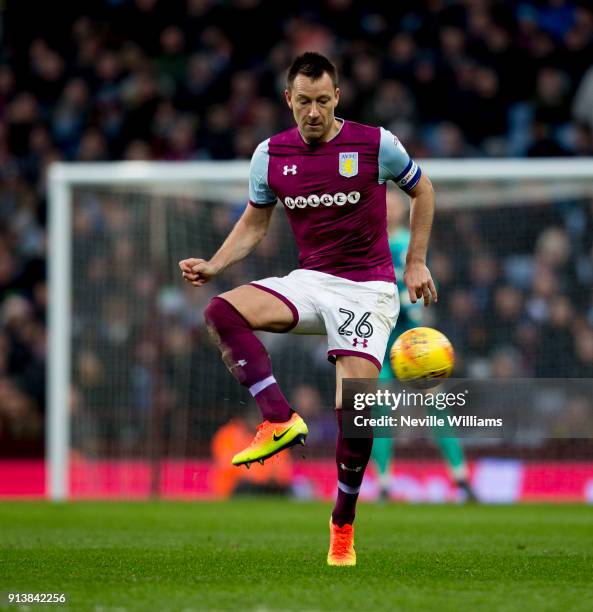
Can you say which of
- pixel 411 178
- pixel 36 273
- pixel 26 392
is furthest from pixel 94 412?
pixel 411 178

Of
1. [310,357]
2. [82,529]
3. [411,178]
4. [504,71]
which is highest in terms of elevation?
[504,71]

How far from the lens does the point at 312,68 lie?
5.73 m

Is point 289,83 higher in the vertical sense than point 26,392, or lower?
higher

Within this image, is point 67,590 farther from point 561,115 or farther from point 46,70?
point 46,70

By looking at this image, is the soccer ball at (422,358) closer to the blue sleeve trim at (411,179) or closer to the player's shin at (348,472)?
the player's shin at (348,472)

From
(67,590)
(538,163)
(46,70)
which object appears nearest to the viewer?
(67,590)

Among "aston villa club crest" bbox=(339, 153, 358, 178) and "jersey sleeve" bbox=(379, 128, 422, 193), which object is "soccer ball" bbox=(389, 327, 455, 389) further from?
"aston villa club crest" bbox=(339, 153, 358, 178)

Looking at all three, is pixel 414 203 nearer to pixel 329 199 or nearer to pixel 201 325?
pixel 329 199

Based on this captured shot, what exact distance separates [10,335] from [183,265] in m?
8.51

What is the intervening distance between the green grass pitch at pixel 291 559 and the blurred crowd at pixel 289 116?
2.52m

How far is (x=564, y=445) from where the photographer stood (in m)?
11.6

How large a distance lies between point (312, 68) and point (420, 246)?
3.02 feet

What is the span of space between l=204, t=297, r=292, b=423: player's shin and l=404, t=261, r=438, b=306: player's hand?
70 cm

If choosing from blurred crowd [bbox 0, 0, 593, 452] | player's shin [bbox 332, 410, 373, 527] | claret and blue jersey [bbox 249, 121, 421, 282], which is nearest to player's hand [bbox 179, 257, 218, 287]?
claret and blue jersey [bbox 249, 121, 421, 282]
